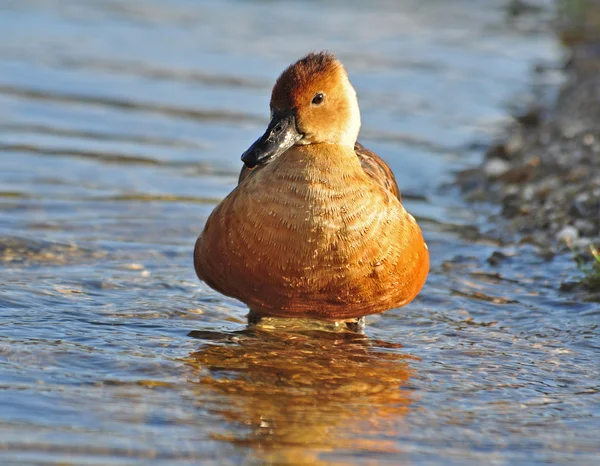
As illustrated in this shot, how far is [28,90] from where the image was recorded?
1041 centimetres

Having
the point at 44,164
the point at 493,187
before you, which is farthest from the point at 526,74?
the point at 44,164

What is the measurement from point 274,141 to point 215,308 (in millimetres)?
1107

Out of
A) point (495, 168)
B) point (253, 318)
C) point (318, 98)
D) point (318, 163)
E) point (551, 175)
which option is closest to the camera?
point (318, 163)

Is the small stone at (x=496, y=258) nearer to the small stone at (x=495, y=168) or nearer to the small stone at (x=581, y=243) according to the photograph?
the small stone at (x=581, y=243)

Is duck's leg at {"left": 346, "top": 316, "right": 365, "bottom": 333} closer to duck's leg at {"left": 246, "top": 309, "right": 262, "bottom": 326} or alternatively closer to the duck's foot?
the duck's foot

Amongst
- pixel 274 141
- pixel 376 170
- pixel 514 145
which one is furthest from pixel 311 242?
pixel 514 145

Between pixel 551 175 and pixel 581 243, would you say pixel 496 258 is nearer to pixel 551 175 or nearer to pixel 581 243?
pixel 581 243

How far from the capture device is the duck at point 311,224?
4793mm

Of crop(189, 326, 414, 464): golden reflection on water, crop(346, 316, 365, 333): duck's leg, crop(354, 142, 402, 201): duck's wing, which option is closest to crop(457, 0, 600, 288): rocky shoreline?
crop(354, 142, 402, 201): duck's wing

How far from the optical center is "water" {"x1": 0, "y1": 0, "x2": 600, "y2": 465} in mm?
3910

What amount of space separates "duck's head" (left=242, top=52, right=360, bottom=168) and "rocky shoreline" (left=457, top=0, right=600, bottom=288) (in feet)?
7.27

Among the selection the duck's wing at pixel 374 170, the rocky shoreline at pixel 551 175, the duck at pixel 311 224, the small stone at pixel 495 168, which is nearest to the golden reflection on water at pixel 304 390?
the duck at pixel 311 224

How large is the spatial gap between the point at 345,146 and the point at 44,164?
3.85 metres

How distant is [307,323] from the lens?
5516mm
